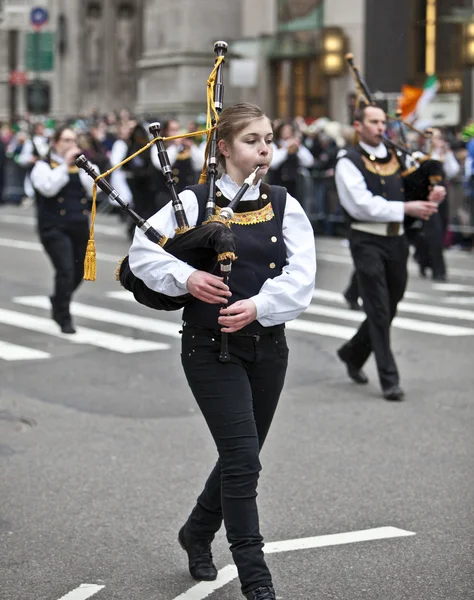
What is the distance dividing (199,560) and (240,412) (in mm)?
815

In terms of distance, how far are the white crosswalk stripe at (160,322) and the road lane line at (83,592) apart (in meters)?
6.04

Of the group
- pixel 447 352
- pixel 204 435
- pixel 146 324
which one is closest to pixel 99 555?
pixel 204 435

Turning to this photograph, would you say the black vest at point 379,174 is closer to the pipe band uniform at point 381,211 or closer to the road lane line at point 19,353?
the pipe band uniform at point 381,211

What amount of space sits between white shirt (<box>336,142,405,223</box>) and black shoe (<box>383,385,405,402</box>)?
1.16m

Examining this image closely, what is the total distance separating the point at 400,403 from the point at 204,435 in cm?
170

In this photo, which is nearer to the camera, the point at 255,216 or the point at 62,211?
the point at 255,216

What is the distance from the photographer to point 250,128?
17.3 ft

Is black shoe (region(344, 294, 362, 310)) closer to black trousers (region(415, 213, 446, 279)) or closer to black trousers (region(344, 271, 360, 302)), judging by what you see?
black trousers (region(344, 271, 360, 302))

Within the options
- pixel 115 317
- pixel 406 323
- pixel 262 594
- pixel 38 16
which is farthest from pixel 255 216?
pixel 38 16

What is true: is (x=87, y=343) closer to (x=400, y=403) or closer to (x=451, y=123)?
(x=400, y=403)

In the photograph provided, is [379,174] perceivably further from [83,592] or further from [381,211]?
[83,592]

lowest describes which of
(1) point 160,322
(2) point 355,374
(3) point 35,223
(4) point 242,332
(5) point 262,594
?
(3) point 35,223

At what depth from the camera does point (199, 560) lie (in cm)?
566

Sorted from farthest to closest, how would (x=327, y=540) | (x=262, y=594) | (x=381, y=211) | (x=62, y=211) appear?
(x=62, y=211) → (x=381, y=211) → (x=327, y=540) → (x=262, y=594)
